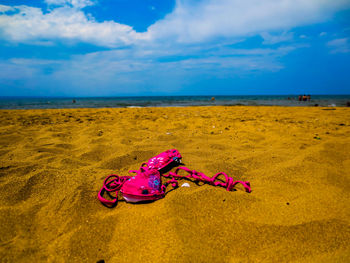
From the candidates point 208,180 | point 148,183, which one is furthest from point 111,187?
point 208,180

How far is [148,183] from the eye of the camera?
1553 mm

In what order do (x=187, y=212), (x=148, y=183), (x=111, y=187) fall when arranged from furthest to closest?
(x=111, y=187), (x=148, y=183), (x=187, y=212)

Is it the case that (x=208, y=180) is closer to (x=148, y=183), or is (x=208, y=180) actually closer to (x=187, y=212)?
(x=187, y=212)

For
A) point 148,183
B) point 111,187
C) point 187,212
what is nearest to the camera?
point 187,212

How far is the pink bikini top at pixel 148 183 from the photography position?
1.48 m

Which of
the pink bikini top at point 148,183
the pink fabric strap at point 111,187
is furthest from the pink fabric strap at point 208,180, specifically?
the pink fabric strap at point 111,187

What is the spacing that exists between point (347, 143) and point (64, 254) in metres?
3.55

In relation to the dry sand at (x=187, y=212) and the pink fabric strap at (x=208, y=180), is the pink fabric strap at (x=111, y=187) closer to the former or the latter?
the dry sand at (x=187, y=212)

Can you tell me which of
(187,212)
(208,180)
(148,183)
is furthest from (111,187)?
(208,180)

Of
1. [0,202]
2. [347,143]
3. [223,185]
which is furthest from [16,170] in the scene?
[347,143]

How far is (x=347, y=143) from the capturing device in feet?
8.45

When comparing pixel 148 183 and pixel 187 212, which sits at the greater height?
pixel 148 183

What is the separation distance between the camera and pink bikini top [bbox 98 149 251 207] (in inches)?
58.2

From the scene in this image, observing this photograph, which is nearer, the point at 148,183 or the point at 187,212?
the point at 187,212
